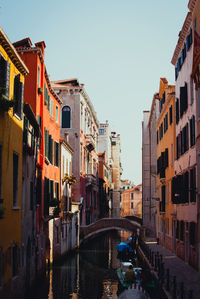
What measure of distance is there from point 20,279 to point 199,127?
9.75 m

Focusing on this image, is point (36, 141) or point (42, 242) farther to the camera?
point (42, 242)

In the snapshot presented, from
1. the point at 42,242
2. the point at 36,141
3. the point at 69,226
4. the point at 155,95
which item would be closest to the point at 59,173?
the point at 69,226

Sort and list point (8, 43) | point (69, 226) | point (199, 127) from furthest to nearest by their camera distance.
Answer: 1. point (69, 226)
2. point (199, 127)
3. point (8, 43)

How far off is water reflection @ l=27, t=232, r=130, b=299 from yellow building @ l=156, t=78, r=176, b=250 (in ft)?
14.6

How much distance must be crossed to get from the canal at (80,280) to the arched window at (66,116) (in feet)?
48.5

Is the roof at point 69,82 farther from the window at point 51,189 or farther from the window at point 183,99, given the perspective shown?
the window at point 183,99

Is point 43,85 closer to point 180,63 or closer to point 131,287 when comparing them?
point 180,63

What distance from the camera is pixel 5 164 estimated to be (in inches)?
543

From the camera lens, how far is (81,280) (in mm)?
23031

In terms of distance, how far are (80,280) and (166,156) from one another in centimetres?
1224

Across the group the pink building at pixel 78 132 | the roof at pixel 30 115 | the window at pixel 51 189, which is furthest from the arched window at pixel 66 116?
the roof at pixel 30 115

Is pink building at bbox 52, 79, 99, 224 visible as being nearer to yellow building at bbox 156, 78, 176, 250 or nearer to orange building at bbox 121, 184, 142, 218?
yellow building at bbox 156, 78, 176, 250

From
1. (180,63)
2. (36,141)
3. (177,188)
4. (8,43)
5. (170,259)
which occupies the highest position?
(180,63)

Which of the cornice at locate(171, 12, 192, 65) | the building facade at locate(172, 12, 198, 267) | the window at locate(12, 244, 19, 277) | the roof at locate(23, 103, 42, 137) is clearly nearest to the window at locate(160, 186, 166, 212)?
the building facade at locate(172, 12, 198, 267)
